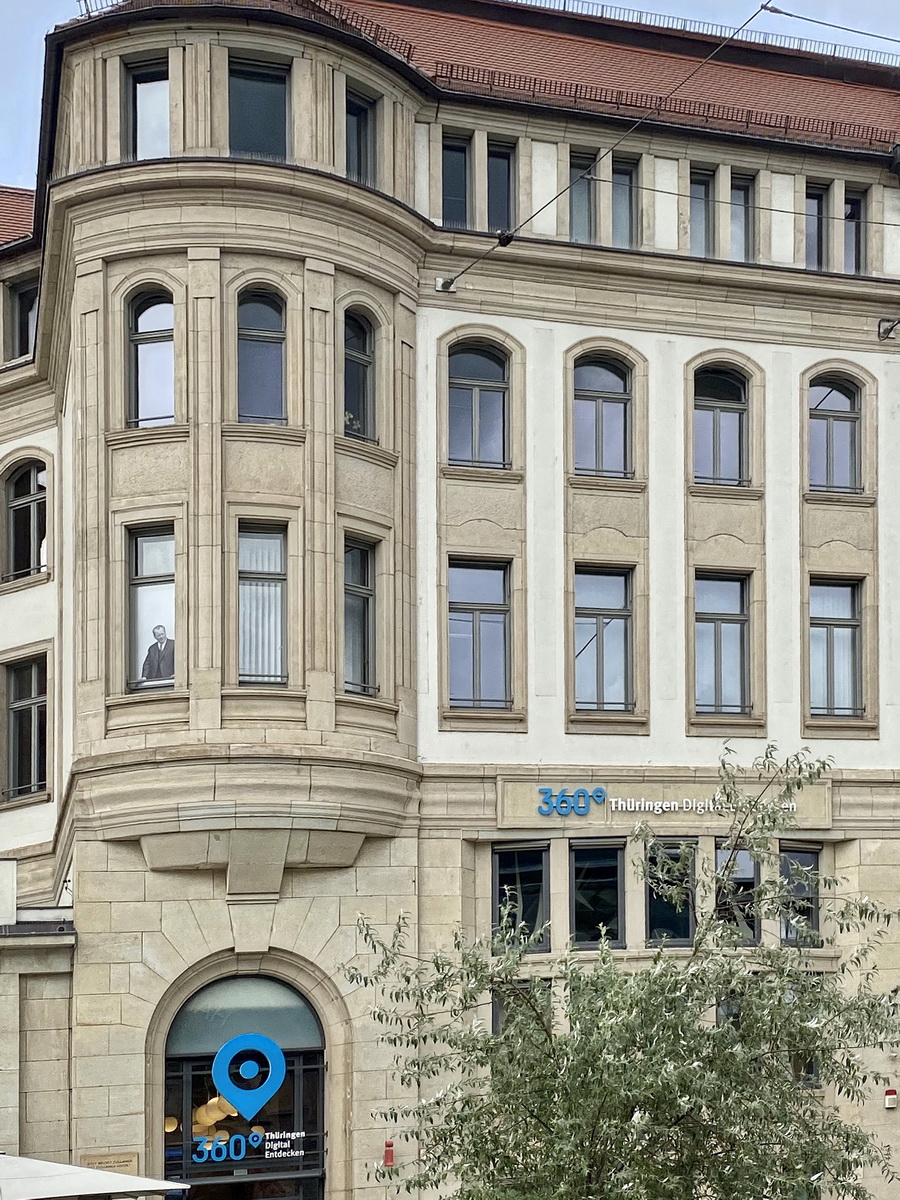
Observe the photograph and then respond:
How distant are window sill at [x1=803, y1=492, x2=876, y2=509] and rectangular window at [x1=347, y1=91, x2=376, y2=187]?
884cm

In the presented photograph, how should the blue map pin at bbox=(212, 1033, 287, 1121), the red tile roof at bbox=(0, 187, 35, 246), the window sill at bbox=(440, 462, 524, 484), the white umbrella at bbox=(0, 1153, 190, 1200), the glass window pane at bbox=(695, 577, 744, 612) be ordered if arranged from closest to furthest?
the white umbrella at bbox=(0, 1153, 190, 1200)
the blue map pin at bbox=(212, 1033, 287, 1121)
the window sill at bbox=(440, 462, 524, 484)
the glass window pane at bbox=(695, 577, 744, 612)
the red tile roof at bbox=(0, 187, 35, 246)

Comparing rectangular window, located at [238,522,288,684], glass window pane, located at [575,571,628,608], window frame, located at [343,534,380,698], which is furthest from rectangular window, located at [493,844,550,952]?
rectangular window, located at [238,522,288,684]

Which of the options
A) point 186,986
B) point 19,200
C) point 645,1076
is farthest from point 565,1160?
point 19,200

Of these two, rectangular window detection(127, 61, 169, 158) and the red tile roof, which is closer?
rectangular window detection(127, 61, 169, 158)

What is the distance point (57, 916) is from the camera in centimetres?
2848

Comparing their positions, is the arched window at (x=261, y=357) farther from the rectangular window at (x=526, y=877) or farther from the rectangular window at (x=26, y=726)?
the rectangular window at (x=26, y=726)

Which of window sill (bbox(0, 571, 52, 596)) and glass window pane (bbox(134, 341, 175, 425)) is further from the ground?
glass window pane (bbox(134, 341, 175, 425))

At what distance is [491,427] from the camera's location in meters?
31.3

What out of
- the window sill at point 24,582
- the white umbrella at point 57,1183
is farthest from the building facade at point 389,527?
the white umbrella at point 57,1183

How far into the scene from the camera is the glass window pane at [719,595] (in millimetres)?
32062

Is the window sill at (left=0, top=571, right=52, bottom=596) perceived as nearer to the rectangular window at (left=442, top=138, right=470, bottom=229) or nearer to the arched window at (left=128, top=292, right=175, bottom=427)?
the arched window at (left=128, top=292, right=175, bottom=427)

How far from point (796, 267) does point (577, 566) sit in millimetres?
6389

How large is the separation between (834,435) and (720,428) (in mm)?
2149

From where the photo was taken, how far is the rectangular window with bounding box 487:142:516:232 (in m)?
31.6
